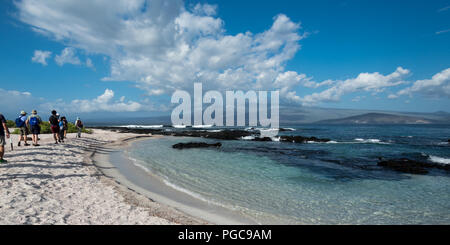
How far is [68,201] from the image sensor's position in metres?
5.81

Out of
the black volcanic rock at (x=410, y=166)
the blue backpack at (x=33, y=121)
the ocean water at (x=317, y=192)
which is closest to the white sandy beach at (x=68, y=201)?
the ocean water at (x=317, y=192)

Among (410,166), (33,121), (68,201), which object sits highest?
(33,121)

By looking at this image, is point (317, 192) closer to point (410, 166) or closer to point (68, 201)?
point (68, 201)

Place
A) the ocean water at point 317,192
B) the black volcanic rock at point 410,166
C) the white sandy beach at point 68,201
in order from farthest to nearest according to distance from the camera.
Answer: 1. the black volcanic rock at point 410,166
2. the ocean water at point 317,192
3. the white sandy beach at point 68,201

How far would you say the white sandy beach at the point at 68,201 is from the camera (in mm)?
4801

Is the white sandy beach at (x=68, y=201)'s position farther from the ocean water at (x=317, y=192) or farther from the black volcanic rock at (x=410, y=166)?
the black volcanic rock at (x=410, y=166)

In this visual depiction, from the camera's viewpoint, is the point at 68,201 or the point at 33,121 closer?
the point at 68,201

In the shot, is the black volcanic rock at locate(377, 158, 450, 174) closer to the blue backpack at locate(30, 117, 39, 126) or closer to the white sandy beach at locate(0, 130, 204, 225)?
the white sandy beach at locate(0, 130, 204, 225)

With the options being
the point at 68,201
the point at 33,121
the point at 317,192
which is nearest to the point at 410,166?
the point at 317,192

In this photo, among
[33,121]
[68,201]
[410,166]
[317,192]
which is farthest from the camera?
[410,166]

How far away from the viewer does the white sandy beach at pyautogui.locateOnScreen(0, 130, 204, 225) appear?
15.8 feet
